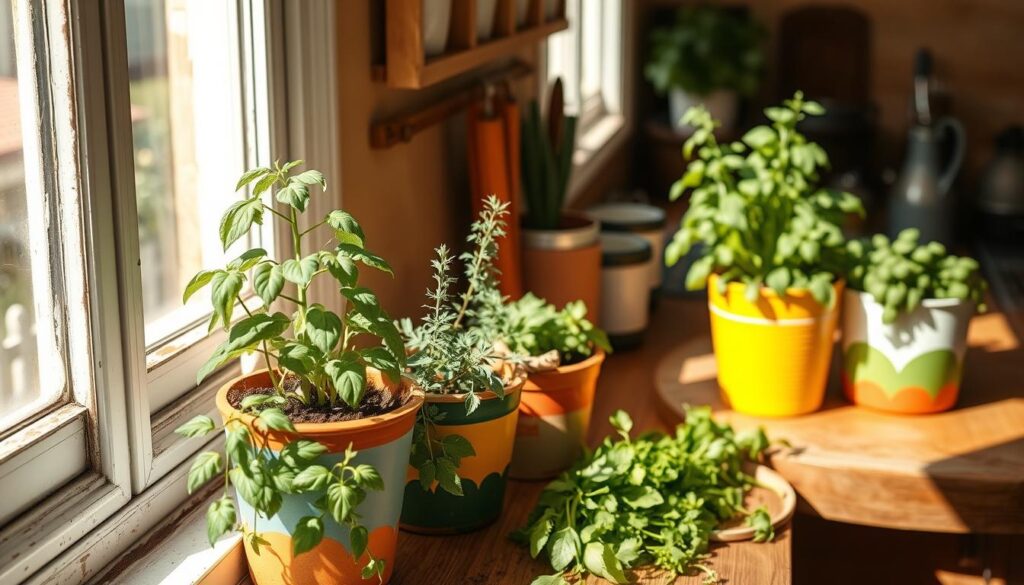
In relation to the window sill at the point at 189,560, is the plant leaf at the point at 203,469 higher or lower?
higher

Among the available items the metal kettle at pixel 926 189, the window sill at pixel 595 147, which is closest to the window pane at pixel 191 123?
the window sill at pixel 595 147

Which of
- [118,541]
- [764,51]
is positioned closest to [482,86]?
[118,541]

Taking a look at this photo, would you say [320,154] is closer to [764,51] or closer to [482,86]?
[482,86]

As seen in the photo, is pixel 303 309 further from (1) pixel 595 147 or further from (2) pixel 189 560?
(1) pixel 595 147

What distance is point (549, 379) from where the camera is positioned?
1.63 metres

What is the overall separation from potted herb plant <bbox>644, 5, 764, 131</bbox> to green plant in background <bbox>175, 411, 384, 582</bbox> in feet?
8.88

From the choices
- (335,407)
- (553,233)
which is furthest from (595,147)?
(335,407)

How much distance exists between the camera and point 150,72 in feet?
6.68

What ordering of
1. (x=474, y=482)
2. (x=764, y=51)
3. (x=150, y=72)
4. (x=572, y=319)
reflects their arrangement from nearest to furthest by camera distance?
(x=474, y=482) < (x=572, y=319) < (x=150, y=72) < (x=764, y=51)

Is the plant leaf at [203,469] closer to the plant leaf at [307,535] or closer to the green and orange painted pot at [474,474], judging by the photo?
the plant leaf at [307,535]

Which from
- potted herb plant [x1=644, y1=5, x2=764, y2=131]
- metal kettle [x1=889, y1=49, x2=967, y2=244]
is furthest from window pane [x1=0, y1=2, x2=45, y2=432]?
potted herb plant [x1=644, y1=5, x2=764, y2=131]

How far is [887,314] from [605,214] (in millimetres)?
840

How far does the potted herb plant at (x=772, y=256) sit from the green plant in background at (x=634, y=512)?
28cm

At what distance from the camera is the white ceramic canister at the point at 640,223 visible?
2.50m
